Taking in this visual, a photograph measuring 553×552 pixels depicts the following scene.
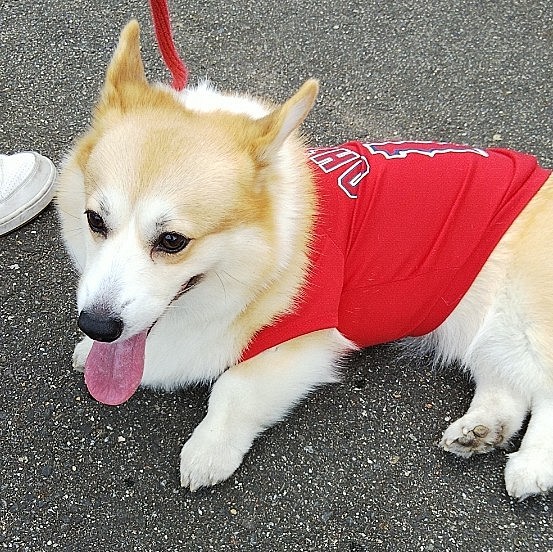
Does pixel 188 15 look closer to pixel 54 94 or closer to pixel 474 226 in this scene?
pixel 54 94

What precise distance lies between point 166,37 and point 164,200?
1.87 ft

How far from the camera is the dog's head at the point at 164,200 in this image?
1792 millimetres

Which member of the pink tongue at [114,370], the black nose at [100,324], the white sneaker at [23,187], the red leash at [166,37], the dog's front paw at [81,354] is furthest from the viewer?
the white sneaker at [23,187]

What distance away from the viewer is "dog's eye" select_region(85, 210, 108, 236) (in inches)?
72.6

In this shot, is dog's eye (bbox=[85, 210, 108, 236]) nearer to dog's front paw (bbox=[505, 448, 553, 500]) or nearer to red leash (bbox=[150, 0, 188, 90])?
red leash (bbox=[150, 0, 188, 90])

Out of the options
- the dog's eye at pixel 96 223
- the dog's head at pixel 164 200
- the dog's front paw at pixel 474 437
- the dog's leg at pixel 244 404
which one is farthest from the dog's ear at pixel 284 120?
the dog's front paw at pixel 474 437

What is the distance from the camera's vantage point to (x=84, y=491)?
2.28 m

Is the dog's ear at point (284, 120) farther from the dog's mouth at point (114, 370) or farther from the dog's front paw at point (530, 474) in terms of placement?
the dog's front paw at point (530, 474)

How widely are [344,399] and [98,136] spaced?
4.13 ft

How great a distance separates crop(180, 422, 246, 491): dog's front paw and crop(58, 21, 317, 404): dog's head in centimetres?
48

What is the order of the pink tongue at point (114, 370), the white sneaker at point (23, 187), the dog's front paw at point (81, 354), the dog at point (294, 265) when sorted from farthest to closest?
the white sneaker at point (23, 187), the dog's front paw at point (81, 354), the pink tongue at point (114, 370), the dog at point (294, 265)

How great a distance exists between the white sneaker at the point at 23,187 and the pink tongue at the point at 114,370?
1.03 metres

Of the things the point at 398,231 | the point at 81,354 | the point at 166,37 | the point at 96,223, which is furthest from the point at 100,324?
the point at 398,231

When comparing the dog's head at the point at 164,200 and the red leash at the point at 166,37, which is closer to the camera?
the dog's head at the point at 164,200
